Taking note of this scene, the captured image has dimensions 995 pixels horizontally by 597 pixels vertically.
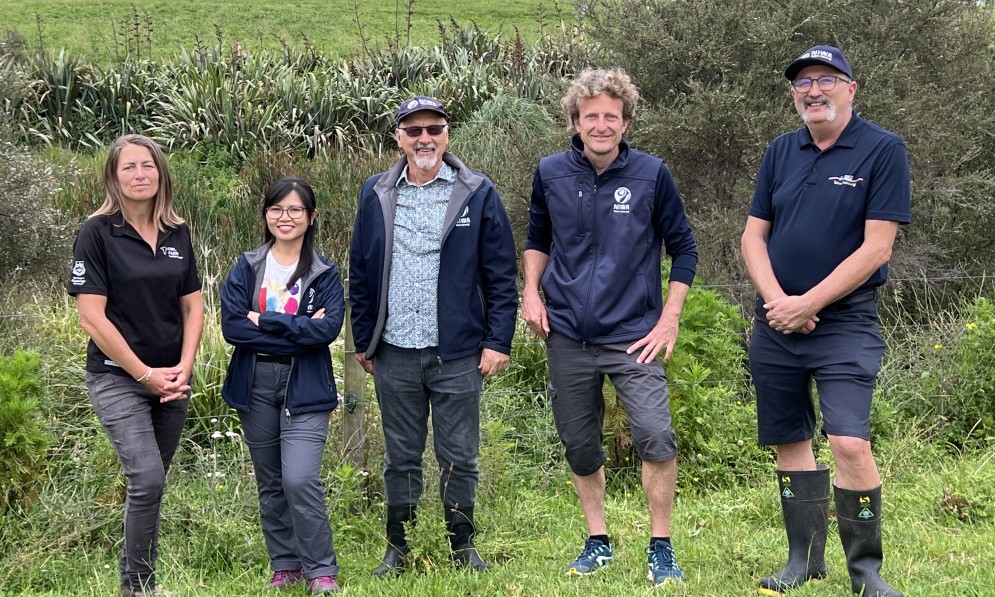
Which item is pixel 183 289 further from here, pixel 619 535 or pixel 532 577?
pixel 619 535

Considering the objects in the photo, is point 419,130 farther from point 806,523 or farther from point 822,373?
point 806,523

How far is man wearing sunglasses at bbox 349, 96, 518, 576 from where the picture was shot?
4652 mm

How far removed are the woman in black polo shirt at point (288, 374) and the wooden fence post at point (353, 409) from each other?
0.94m

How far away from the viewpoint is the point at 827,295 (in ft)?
13.5

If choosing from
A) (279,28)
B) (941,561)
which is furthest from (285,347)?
(279,28)

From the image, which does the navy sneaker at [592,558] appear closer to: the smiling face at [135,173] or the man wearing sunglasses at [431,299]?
the man wearing sunglasses at [431,299]

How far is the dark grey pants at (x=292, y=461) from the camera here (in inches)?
180

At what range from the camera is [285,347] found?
15.0ft

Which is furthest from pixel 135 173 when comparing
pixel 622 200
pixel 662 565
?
pixel 662 565

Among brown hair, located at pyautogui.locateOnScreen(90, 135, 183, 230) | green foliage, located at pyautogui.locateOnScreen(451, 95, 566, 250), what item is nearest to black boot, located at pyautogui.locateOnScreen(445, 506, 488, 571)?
brown hair, located at pyautogui.locateOnScreen(90, 135, 183, 230)

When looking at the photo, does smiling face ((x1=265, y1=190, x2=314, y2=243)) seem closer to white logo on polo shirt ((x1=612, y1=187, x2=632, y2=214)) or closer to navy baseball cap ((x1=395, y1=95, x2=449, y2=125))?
navy baseball cap ((x1=395, y1=95, x2=449, y2=125))

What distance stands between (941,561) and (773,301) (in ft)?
4.98

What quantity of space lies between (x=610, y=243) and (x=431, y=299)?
0.83 meters

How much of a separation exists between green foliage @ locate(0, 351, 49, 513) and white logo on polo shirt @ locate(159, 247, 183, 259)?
123 cm
